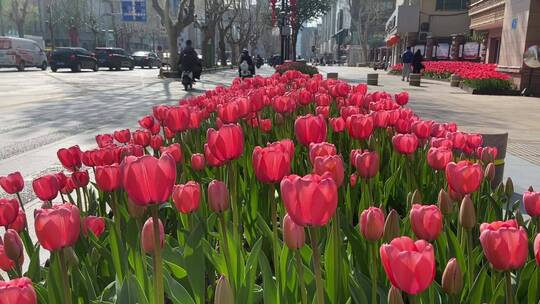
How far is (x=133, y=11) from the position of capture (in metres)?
38.8

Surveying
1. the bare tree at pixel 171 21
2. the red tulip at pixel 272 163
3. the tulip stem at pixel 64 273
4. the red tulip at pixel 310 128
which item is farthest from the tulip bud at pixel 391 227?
the bare tree at pixel 171 21

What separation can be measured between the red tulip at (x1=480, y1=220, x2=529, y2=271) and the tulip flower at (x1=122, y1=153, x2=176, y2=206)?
2.23ft

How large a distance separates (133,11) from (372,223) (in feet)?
132

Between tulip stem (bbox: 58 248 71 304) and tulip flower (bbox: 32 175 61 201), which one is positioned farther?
tulip flower (bbox: 32 175 61 201)

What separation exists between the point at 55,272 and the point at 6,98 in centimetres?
1496

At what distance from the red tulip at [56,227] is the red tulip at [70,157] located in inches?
42.7

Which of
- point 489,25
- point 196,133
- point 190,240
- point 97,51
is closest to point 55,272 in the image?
point 190,240

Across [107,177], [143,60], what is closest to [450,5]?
[143,60]

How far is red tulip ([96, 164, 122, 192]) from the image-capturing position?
1.71m

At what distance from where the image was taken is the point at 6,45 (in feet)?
103

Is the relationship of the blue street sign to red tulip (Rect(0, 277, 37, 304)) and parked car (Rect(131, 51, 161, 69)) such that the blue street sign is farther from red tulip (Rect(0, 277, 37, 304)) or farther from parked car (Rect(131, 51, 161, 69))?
red tulip (Rect(0, 277, 37, 304))

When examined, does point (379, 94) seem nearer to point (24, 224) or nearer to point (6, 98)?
point (24, 224)

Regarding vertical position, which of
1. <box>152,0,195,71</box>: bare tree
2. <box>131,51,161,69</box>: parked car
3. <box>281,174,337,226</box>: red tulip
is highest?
<box>152,0,195,71</box>: bare tree

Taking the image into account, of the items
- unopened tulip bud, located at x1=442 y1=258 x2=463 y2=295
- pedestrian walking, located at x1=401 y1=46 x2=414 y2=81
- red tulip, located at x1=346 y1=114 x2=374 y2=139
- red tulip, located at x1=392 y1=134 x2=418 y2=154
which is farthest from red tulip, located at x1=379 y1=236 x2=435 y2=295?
pedestrian walking, located at x1=401 y1=46 x2=414 y2=81
